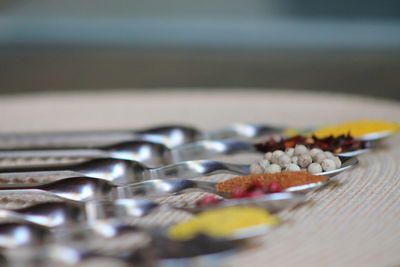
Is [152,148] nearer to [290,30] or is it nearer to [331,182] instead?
[331,182]

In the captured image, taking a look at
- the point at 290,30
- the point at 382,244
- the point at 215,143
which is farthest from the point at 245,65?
the point at 382,244

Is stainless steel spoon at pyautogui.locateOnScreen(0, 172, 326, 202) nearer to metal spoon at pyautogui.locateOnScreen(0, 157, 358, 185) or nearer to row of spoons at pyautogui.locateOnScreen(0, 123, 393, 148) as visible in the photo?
metal spoon at pyautogui.locateOnScreen(0, 157, 358, 185)

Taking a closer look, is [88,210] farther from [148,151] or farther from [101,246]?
[148,151]

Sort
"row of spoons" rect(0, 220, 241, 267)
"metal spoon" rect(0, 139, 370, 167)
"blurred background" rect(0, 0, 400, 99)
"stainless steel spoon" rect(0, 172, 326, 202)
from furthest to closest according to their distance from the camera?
"blurred background" rect(0, 0, 400, 99), "metal spoon" rect(0, 139, 370, 167), "stainless steel spoon" rect(0, 172, 326, 202), "row of spoons" rect(0, 220, 241, 267)

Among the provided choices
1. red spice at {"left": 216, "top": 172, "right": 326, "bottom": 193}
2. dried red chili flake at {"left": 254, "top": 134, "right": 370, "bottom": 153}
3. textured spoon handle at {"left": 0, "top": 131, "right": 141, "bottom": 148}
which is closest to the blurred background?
textured spoon handle at {"left": 0, "top": 131, "right": 141, "bottom": 148}

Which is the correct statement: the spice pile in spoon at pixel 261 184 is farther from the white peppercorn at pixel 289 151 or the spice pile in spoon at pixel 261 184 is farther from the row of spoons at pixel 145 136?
the row of spoons at pixel 145 136

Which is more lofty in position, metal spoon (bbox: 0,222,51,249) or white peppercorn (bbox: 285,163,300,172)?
white peppercorn (bbox: 285,163,300,172)
